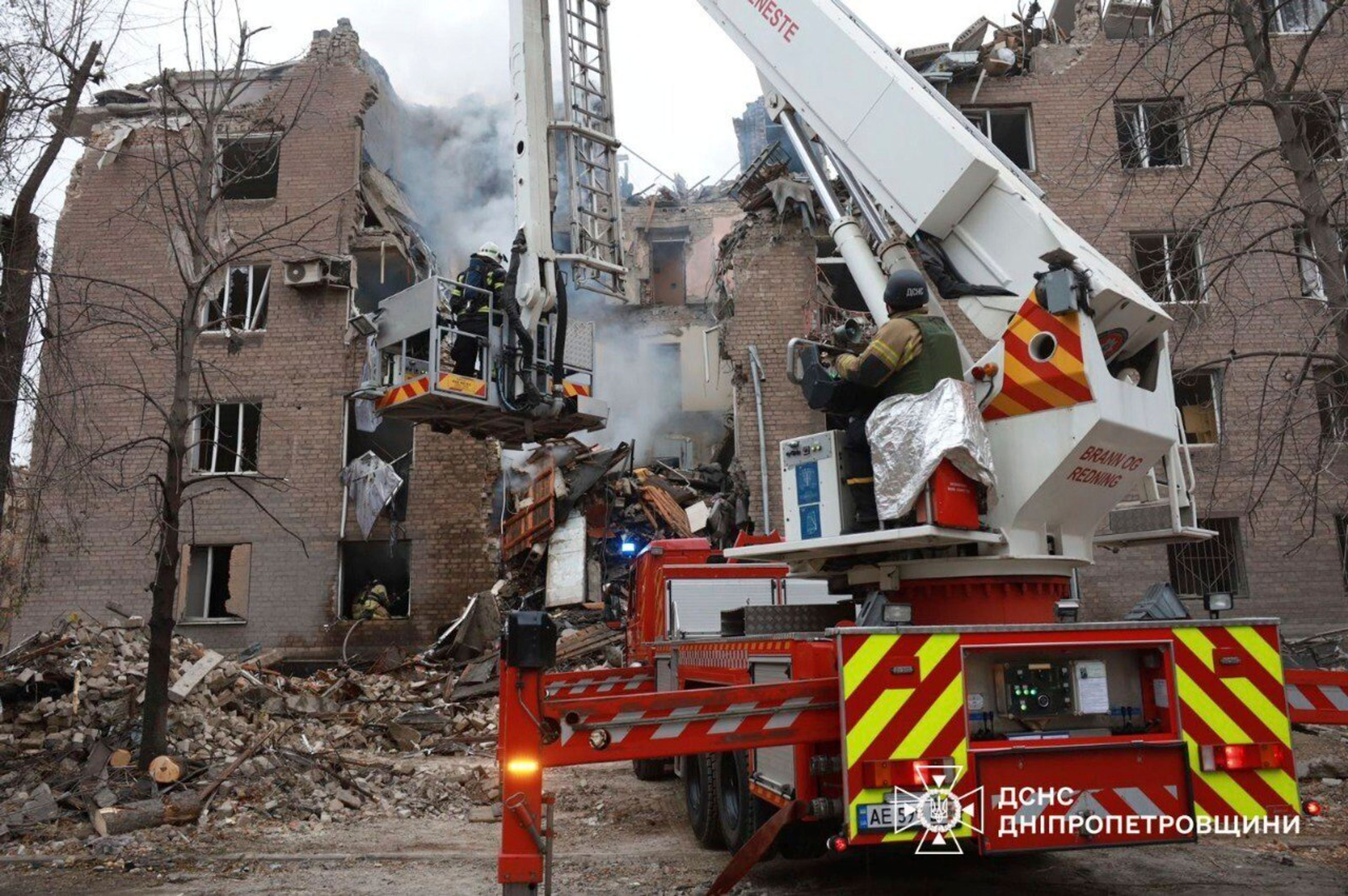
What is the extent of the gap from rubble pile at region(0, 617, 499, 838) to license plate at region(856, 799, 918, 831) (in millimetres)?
5784

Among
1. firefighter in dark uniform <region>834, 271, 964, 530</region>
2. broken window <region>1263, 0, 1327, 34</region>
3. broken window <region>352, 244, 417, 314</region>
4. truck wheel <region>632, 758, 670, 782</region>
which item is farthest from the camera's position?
broken window <region>352, 244, 417, 314</region>

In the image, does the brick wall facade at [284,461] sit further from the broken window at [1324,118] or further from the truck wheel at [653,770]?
the broken window at [1324,118]

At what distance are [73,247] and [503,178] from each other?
10.7 m

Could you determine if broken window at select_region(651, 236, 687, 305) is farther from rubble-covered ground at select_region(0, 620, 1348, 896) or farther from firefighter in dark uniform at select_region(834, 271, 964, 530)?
firefighter in dark uniform at select_region(834, 271, 964, 530)

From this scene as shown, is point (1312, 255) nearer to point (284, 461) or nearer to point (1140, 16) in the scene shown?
point (1140, 16)

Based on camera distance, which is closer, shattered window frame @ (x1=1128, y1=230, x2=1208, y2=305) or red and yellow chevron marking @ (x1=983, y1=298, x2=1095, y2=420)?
red and yellow chevron marking @ (x1=983, y1=298, x2=1095, y2=420)

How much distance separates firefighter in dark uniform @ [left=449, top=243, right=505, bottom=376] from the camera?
823 cm

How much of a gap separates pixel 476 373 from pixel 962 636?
522 cm

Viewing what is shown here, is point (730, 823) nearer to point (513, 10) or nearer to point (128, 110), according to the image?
point (513, 10)

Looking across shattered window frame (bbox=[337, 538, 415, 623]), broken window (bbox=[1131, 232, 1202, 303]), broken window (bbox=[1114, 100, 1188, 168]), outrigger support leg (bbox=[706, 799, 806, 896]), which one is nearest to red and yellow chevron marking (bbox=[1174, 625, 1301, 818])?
outrigger support leg (bbox=[706, 799, 806, 896])

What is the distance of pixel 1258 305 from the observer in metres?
7.48

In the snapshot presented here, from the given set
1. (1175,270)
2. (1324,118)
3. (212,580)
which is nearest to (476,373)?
(1175,270)

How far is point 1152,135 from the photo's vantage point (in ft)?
30.2

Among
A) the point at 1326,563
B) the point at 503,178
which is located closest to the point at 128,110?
the point at 503,178
